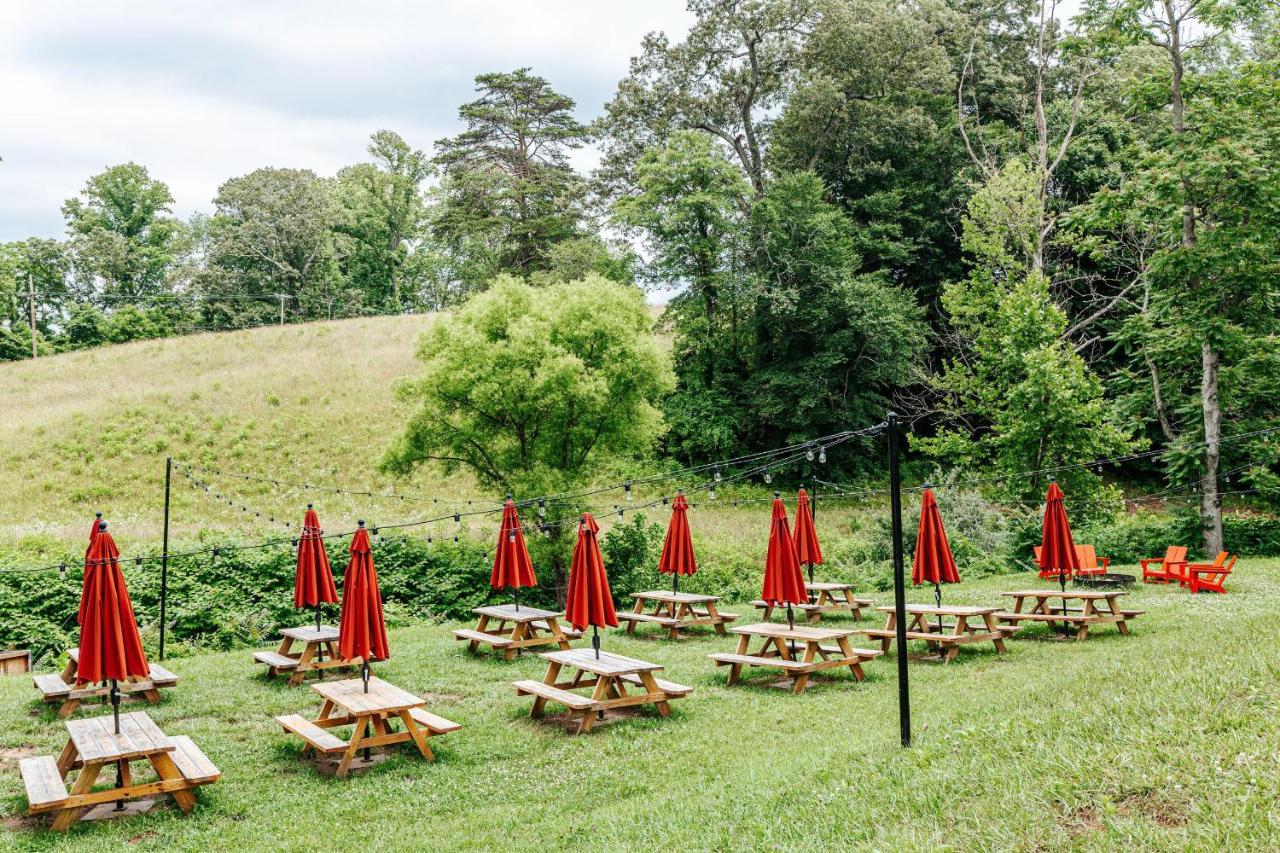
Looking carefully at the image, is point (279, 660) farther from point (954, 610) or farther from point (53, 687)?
point (954, 610)

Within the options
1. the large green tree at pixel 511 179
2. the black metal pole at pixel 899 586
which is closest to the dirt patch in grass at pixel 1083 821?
the black metal pole at pixel 899 586

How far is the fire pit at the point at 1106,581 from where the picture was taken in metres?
18.6

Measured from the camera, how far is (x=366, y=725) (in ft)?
28.7

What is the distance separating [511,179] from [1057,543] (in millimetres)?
35169

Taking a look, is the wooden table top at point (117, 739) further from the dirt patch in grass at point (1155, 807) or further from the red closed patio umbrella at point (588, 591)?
the dirt patch in grass at point (1155, 807)

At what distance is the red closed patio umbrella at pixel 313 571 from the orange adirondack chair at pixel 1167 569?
17.4 meters

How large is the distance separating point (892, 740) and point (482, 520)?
18.3 meters

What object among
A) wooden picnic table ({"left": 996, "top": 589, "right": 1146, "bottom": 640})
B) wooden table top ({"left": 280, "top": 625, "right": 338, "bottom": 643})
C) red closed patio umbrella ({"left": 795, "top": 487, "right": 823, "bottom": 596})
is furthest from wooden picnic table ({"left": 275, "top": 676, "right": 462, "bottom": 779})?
wooden picnic table ({"left": 996, "top": 589, "right": 1146, "bottom": 640})

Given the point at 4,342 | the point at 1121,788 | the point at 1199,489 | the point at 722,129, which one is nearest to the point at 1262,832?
the point at 1121,788

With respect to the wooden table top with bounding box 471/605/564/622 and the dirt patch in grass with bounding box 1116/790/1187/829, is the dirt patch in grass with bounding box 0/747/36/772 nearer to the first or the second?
the wooden table top with bounding box 471/605/564/622

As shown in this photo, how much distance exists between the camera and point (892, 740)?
793 centimetres

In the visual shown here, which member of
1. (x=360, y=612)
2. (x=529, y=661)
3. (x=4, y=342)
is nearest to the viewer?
(x=360, y=612)

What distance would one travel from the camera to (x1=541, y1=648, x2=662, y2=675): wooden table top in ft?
33.5

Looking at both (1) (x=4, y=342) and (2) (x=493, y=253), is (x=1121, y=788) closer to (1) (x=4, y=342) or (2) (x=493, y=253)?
(2) (x=493, y=253)
